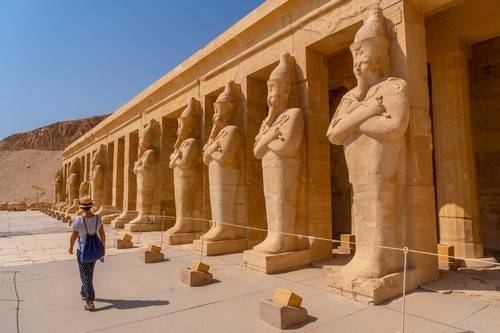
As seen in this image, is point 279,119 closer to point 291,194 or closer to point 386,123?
point 291,194

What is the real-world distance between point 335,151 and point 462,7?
4.63 meters

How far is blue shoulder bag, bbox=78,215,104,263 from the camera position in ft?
12.7

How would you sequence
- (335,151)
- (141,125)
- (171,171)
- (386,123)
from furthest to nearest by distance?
(141,125) → (171,171) → (335,151) → (386,123)

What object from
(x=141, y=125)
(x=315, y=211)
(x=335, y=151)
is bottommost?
(x=315, y=211)

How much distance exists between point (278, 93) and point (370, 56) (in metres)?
1.69

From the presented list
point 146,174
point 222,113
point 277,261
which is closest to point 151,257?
point 277,261

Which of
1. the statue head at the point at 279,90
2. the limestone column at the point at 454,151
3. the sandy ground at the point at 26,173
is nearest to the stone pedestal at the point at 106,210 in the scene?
the statue head at the point at 279,90

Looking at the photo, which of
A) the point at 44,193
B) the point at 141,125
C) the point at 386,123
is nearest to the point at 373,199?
the point at 386,123

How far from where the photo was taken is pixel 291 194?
540cm

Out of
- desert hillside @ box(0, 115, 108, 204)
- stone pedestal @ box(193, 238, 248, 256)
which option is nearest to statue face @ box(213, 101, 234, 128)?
stone pedestal @ box(193, 238, 248, 256)

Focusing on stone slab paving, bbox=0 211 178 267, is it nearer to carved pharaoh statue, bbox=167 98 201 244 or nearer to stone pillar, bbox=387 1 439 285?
carved pharaoh statue, bbox=167 98 201 244

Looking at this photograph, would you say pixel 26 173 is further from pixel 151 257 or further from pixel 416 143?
pixel 416 143

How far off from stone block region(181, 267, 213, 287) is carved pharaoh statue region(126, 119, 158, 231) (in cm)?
606

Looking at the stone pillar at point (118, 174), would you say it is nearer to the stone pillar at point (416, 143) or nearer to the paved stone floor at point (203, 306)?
the paved stone floor at point (203, 306)
